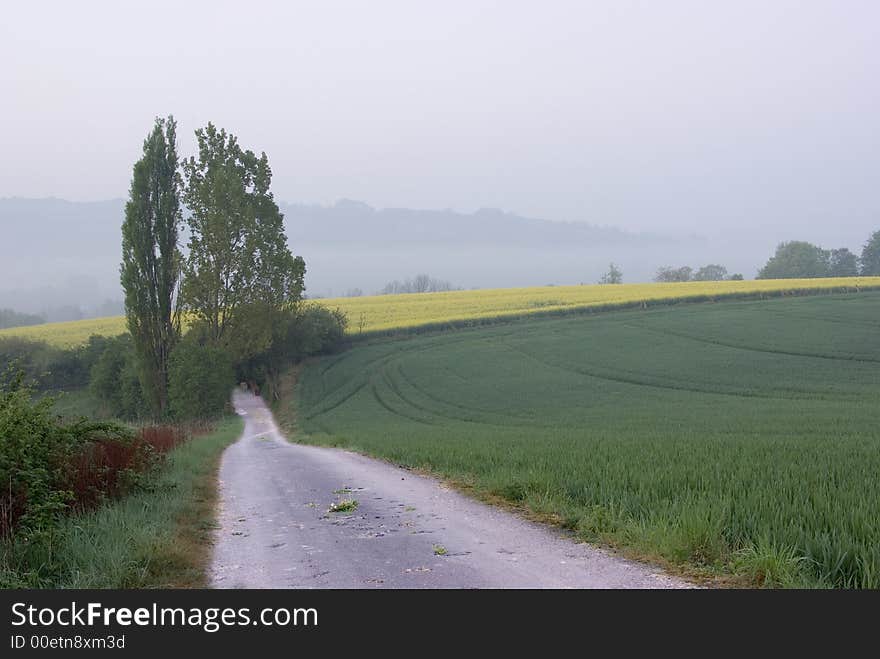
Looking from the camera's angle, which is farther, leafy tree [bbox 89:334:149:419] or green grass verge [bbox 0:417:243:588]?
leafy tree [bbox 89:334:149:419]

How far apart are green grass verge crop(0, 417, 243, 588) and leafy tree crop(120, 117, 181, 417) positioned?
1108 inches

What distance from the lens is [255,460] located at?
20.2 metres

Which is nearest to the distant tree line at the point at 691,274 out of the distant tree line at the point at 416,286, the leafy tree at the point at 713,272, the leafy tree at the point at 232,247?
the leafy tree at the point at 713,272

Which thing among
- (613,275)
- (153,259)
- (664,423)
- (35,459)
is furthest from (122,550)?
(613,275)

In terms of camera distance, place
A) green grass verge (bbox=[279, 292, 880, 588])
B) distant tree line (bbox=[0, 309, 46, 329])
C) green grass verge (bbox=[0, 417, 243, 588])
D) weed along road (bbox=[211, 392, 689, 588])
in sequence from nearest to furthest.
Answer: weed along road (bbox=[211, 392, 689, 588]) → green grass verge (bbox=[0, 417, 243, 588]) → green grass verge (bbox=[279, 292, 880, 588]) → distant tree line (bbox=[0, 309, 46, 329])

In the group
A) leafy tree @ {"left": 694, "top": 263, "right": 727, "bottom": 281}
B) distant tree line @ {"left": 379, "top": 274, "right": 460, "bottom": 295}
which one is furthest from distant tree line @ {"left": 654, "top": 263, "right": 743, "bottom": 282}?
distant tree line @ {"left": 379, "top": 274, "right": 460, "bottom": 295}

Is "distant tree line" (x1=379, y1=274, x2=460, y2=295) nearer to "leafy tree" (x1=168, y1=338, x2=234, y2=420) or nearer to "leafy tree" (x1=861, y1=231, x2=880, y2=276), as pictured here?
"leafy tree" (x1=861, y1=231, x2=880, y2=276)

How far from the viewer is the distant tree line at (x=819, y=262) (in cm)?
14300

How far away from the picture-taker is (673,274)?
159m

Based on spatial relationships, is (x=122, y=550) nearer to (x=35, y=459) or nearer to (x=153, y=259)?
(x=35, y=459)

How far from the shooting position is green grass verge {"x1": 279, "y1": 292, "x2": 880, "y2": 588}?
23.3 feet

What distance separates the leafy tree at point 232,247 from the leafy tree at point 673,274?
425ft

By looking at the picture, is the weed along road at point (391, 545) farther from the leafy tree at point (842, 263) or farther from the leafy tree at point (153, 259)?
the leafy tree at point (842, 263)

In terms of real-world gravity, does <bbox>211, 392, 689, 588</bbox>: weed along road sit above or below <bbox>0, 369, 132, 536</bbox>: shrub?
below
